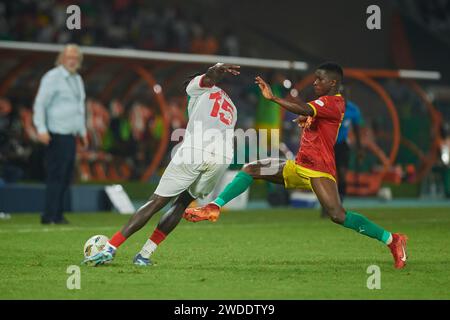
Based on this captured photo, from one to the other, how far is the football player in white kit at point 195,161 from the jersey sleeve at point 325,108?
32.8 inches

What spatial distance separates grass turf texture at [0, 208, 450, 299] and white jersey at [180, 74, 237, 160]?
1.23m

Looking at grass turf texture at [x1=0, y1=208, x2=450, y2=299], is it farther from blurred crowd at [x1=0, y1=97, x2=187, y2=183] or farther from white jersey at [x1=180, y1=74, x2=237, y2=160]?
blurred crowd at [x1=0, y1=97, x2=187, y2=183]

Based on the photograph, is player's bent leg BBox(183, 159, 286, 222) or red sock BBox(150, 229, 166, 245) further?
player's bent leg BBox(183, 159, 286, 222)

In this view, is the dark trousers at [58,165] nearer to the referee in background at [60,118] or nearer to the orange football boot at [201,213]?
the referee in background at [60,118]

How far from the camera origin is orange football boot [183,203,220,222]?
10.0 meters

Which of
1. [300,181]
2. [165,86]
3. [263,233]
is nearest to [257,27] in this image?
[165,86]

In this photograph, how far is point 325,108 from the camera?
33.8ft

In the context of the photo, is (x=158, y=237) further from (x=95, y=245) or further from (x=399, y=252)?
(x=399, y=252)

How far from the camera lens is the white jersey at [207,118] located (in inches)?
399

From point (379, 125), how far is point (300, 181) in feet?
59.8

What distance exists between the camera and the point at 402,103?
3238 cm

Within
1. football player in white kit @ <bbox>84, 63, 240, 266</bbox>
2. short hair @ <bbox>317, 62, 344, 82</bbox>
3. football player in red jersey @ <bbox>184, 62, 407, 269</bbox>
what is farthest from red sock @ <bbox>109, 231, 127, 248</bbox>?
short hair @ <bbox>317, 62, 344, 82</bbox>

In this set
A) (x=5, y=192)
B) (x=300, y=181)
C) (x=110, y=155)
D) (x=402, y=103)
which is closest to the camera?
(x=300, y=181)

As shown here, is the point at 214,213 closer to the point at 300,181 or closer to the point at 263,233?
the point at 300,181
